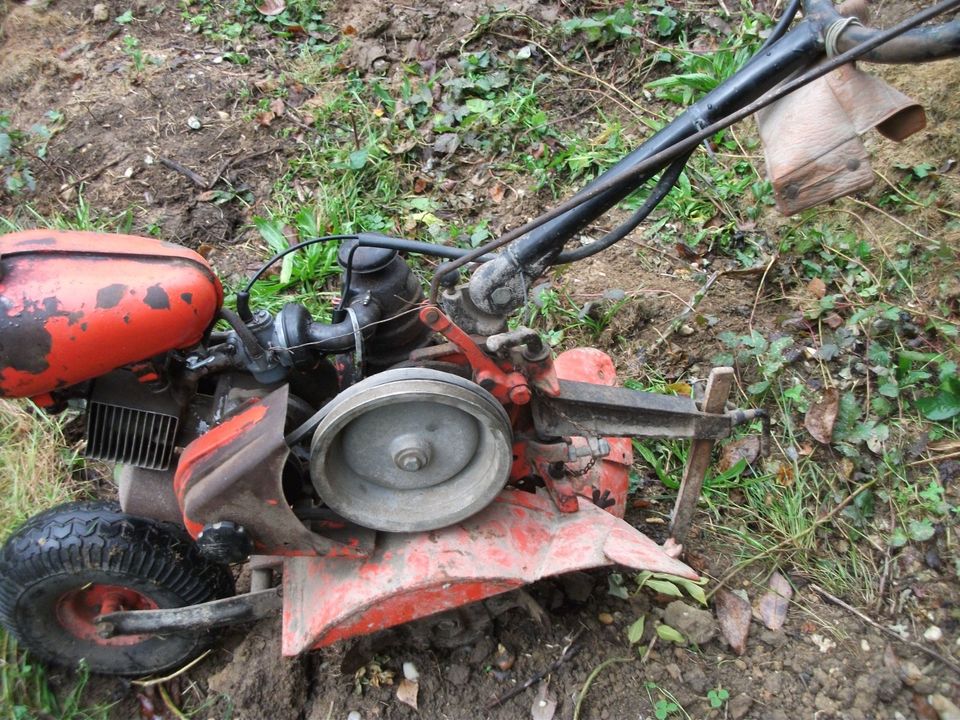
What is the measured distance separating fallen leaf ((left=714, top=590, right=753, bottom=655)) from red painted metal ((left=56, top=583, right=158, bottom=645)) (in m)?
2.01

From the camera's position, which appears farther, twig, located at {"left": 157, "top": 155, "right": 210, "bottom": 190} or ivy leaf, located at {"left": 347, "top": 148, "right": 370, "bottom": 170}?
twig, located at {"left": 157, "top": 155, "right": 210, "bottom": 190}

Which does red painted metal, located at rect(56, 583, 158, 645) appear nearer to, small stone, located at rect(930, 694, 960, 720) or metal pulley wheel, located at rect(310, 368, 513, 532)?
metal pulley wheel, located at rect(310, 368, 513, 532)

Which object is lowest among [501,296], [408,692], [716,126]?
[408,692]

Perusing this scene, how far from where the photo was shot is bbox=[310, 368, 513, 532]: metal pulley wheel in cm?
203

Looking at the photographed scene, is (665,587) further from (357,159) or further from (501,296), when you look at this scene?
(357,159)

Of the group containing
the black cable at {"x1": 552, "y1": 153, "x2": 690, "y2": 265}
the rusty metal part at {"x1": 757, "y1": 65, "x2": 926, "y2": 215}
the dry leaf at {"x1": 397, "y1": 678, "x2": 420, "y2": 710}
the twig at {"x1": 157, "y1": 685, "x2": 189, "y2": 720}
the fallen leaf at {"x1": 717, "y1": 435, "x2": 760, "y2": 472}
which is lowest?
the twig at {"x1": 157, "y1": 685, "x2": 189, "y2": 720}

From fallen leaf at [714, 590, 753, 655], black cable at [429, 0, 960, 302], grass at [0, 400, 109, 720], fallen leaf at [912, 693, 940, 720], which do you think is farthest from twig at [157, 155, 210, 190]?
fallen leaf at [912, 693, 940, 720]

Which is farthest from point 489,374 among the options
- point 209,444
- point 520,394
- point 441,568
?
point 209,444

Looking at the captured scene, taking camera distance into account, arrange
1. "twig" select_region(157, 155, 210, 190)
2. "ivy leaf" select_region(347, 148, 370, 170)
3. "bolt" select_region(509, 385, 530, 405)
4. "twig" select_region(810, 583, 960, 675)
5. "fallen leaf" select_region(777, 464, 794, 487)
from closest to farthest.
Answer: "bolt" select_region(509, 385, 530, 405)
"twig" select_region(810, 583, 960, 675)
"fallen leaf" select_region(777, 464, 794, 487)
"ivy leaf" select_region(347, 148, 370, 170)
"twig" select_region(157, 155, 210, 190)

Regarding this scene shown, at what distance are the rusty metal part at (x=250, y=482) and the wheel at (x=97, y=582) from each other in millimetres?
402

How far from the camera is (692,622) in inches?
105

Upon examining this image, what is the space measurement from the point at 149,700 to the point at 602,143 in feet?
11.5

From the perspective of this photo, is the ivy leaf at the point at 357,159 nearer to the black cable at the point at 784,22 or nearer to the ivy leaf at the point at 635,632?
the black cable at the point at 784,22

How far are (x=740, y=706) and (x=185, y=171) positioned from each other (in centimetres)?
396
